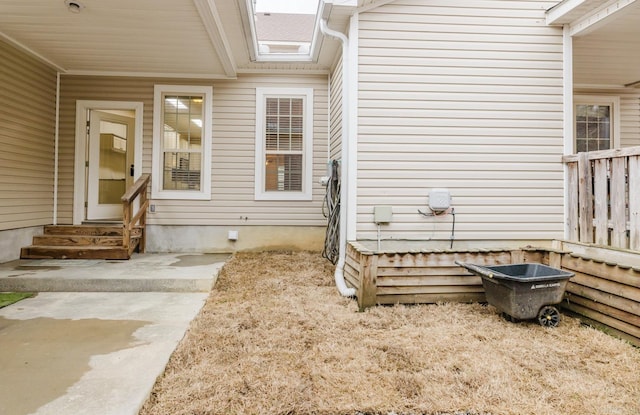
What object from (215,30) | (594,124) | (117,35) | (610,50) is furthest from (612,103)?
(117,35)

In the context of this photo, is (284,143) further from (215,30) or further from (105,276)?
(105,276)

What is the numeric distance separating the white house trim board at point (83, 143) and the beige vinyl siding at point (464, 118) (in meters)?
3.79

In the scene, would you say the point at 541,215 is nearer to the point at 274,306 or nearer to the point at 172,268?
the point at 274,306

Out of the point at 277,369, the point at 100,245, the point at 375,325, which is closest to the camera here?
the point at 277,369

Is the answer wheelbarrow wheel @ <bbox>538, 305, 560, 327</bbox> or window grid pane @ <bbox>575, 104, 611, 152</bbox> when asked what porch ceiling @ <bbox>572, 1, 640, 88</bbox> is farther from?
wheelbarrow wheel @ <bbox>538, 305, 560, 327</bbox>

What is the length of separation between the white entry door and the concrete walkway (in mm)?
1536

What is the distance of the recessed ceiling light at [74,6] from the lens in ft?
11.8

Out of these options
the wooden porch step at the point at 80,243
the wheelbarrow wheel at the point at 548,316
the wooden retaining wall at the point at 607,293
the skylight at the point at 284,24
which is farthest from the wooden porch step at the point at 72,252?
the skylight at the point at 284,24

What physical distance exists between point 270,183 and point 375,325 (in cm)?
362

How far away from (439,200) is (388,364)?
2.44 m

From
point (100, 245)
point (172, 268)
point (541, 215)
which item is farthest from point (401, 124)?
point (100, 245)

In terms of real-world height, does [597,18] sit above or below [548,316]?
above

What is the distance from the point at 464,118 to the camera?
4.20 meters

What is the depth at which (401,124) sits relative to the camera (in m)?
4.13
